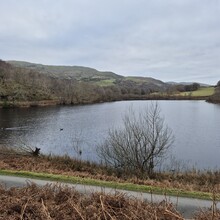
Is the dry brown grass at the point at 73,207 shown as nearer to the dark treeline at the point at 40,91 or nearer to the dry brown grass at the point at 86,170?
the dry brown grass at the point at 86,170

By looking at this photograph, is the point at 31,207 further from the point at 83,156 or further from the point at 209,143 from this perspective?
the point at 209,143

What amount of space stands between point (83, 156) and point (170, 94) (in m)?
116

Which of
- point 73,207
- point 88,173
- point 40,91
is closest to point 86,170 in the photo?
point 88,173

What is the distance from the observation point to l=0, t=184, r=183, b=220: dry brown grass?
10.8 ft

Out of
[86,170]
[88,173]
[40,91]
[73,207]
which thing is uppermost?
[73,207]

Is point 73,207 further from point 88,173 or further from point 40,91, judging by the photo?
point 40,91

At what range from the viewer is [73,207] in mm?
3553

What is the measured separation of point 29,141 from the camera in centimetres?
3722

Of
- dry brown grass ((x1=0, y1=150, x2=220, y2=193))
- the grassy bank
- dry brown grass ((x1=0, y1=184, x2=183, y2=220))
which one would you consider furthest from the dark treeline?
dry brown grass ((x1=0, y1=184, x2=183, y2=220))

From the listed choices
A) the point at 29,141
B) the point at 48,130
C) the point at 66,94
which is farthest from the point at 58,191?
the point at 66,94

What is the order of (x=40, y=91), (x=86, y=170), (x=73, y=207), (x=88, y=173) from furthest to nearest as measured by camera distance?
(x=40, y=91) < (x=86, y=170) < (x=88, y=173) < (x=73, y=207)

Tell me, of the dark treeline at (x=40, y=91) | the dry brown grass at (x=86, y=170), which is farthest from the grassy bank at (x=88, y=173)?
the dark treeline at (x=40, y=91)

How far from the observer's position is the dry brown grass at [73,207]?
3295mm

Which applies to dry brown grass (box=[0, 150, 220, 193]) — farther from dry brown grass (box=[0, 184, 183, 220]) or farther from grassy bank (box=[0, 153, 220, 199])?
dry brown grass (box=[0, 184, 183, 220])
